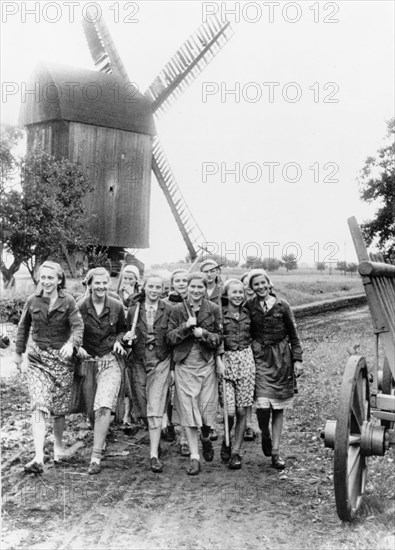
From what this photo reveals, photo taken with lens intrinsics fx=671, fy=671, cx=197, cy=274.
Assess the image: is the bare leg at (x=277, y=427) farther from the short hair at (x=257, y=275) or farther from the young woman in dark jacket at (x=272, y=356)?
the short hair at (x=257, y=275)

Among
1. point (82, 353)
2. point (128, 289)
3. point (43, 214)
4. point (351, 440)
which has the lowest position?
point (351, 440)

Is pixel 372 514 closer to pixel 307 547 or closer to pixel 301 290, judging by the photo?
pixel 307 547

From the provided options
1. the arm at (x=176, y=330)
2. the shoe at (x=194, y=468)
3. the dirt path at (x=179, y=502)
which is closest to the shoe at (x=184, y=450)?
the dirt path at (x=179, y=502)


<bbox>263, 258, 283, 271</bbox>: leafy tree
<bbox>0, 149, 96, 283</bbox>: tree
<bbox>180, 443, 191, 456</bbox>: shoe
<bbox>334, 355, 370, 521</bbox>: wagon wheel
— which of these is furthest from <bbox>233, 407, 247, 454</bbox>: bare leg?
<bbox>263, 258, 283, 271</bbox>: leafy tree

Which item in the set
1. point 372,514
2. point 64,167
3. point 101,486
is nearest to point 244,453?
point 101,486

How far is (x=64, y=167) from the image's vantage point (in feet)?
68.9

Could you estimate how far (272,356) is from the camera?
612 centimetres

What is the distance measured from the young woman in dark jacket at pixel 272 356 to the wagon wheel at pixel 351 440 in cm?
149

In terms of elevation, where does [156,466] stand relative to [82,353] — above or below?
below

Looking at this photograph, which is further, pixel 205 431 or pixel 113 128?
pixel 113 128

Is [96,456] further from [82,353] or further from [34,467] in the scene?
[82,353]

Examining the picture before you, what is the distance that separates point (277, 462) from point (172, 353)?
4.40 ft

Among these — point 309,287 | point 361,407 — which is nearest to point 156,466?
point 361,407

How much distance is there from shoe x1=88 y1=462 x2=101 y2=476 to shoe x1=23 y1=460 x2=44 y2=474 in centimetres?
40
